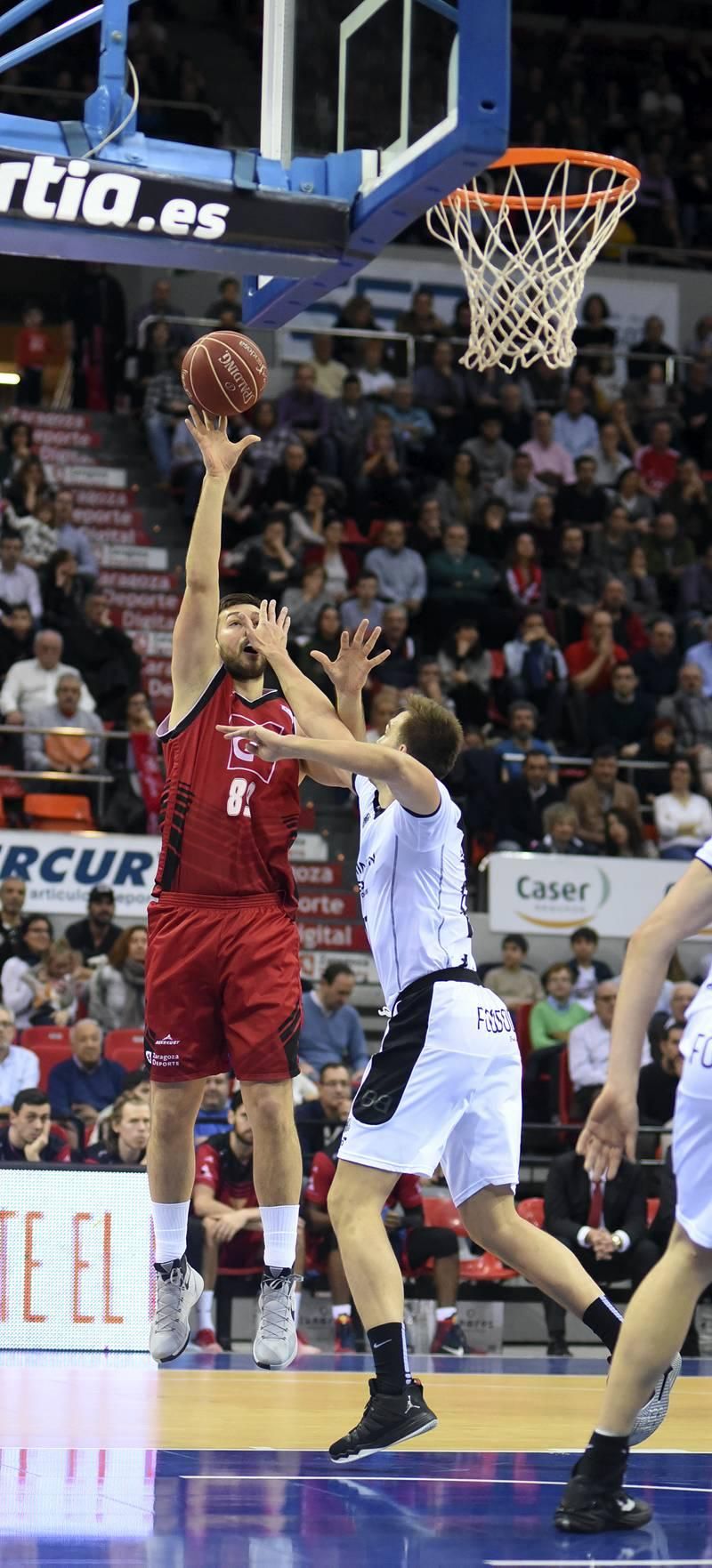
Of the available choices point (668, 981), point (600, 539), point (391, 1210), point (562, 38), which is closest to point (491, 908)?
point (668, 981)

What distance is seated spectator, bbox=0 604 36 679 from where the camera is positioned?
53.9ft

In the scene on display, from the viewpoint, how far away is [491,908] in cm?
1591

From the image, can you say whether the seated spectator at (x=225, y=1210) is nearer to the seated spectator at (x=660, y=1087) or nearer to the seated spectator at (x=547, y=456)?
the seated spectator at (x=660, y=1087)

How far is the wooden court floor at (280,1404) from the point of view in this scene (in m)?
7.24

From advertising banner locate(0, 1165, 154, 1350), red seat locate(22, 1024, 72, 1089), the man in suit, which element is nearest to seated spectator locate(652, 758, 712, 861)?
the man in suit

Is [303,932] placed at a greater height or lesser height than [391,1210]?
greater

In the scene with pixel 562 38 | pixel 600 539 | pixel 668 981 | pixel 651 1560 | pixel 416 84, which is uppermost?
pixel 562 38

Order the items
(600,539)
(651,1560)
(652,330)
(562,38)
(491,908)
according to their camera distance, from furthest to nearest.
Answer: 1. (562,38)
2. (652,330)
3. (600,539)
4. (491,908)
5. (651,1560)

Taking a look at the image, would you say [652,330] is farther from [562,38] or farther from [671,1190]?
[671,1190]

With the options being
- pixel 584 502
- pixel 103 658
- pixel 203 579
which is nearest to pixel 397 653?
pixel 103 658

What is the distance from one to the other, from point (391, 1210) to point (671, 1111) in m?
2.23

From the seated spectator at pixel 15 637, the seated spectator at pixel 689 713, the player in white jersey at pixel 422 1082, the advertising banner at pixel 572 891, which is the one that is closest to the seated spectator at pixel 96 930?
the seated spectator at pixel 15 637

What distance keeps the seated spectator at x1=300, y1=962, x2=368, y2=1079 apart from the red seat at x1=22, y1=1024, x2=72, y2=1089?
5.41 ft

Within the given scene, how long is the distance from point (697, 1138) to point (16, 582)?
13.0 metres
